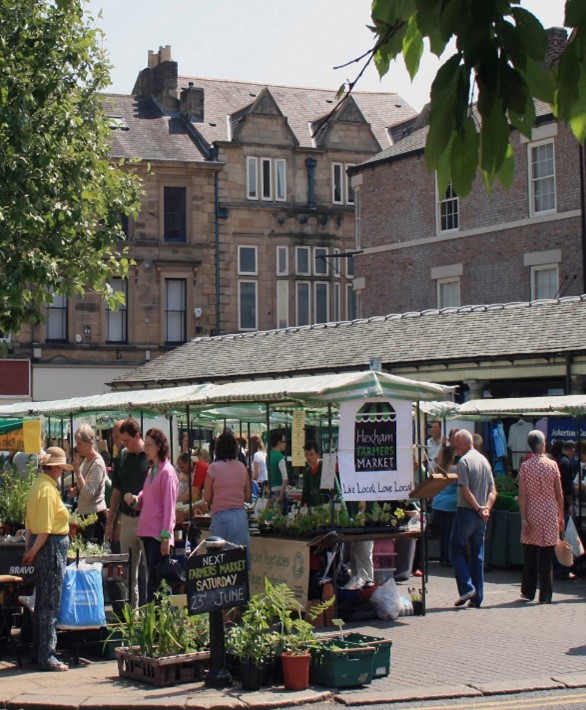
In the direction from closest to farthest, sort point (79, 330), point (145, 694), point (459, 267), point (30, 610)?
point (145, 694)
point (30, 610)
point (459, 267)
point (79, 330)

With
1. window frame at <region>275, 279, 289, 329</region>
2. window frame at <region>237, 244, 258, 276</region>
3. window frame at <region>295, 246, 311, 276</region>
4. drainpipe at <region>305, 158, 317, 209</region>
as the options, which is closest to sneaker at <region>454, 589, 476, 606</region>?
window frame at <region>237, 244, 258, 276</region>

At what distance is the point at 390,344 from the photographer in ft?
96.6

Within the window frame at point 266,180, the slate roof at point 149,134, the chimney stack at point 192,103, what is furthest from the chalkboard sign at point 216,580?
the chimney stack at point 192,103

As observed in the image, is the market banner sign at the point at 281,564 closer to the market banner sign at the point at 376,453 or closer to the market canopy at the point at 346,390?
the market banner sign at the point at 376,453

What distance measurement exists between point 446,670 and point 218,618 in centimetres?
196

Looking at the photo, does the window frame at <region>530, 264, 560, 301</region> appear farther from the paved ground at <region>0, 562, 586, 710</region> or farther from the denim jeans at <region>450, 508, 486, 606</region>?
the paved ground at <region>0, 562, 586, 710</region>

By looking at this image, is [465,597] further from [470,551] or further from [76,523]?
[76,523]

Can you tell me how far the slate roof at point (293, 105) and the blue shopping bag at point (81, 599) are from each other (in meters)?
39.1

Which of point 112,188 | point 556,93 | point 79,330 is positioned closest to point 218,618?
→ point 556,93

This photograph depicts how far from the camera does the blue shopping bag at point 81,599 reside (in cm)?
1124

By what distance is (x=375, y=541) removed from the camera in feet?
46.3

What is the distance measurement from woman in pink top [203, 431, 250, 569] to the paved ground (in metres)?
1.55

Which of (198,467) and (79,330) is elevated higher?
(79,330)

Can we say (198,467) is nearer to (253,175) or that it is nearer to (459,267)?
(459,267)
